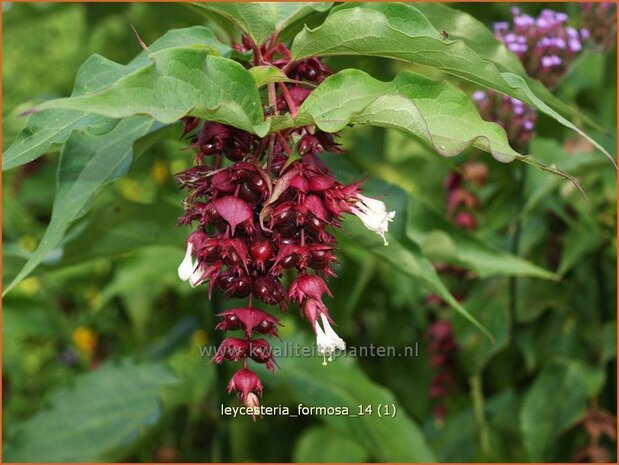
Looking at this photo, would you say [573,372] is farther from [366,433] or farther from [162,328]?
[162,328]

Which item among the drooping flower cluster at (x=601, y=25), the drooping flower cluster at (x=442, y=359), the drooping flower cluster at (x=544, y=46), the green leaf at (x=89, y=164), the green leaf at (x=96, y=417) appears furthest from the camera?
the drooping flower cluster at (x=442, y=359)

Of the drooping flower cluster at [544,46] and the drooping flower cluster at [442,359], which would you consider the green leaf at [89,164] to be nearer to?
the drooping flower cluster at [544,46]

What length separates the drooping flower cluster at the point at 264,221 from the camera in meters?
0.99

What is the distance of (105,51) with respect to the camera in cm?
274

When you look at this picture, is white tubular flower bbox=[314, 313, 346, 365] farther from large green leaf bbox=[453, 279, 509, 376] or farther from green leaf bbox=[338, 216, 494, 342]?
large green leaf bbox=[453, 279, 509, 376]

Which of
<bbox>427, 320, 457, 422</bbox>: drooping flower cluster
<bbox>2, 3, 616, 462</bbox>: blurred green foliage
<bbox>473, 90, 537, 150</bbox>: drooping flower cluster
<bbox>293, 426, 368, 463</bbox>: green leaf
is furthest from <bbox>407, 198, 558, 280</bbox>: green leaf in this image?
<bbox>293, 426, 368, 463</bbox>: green leaf

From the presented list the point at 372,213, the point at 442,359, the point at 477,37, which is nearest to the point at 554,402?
the point at 442,359

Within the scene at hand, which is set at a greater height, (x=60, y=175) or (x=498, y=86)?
(x=498, y=86)

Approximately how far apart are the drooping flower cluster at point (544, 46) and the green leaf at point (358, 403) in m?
0.68

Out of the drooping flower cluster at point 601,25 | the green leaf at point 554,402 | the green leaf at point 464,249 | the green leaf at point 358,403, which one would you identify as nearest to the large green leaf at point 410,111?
the green leaf at point 464,249

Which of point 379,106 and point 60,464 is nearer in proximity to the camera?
point 379,106

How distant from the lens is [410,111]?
95 centimetres

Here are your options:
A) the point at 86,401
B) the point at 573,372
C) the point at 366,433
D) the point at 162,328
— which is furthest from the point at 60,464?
the point at 573,372

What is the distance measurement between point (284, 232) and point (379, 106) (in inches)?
6.8
